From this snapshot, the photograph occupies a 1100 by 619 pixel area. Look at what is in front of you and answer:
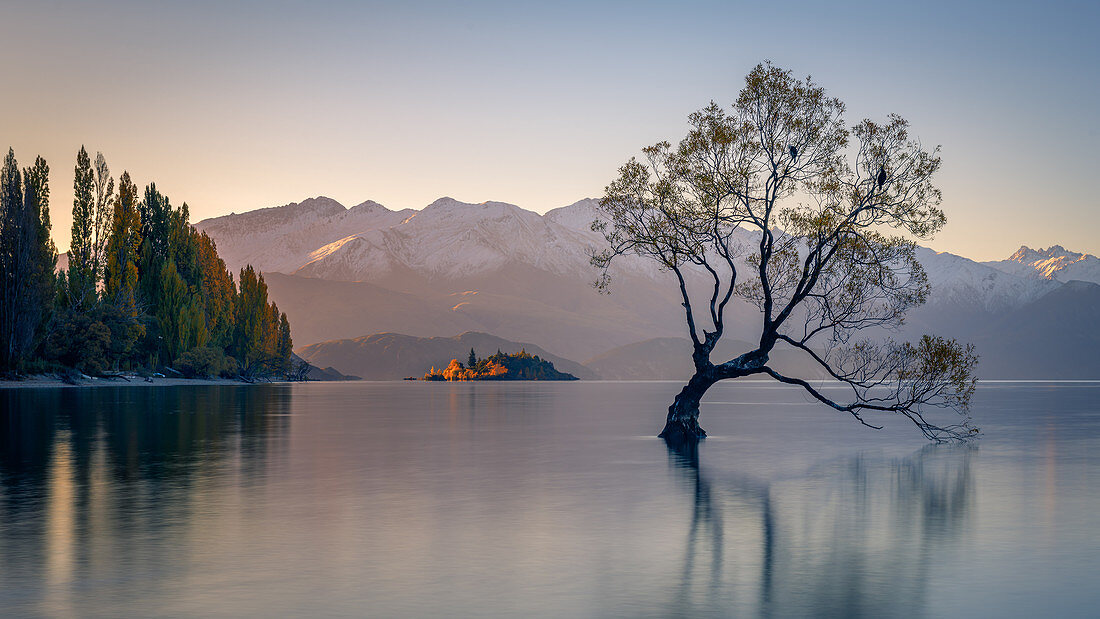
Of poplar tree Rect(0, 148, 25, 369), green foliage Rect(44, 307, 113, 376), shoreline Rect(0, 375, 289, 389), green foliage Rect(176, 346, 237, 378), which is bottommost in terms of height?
shoreline Rect(0, 375, 289, 389)

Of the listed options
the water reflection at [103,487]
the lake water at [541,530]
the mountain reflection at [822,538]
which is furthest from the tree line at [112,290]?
the mountain reflection at [822,538]

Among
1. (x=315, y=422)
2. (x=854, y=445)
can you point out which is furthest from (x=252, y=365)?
(x=854, y=445)

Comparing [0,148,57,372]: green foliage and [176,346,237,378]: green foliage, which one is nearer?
[0,148,57,372]: green foliage

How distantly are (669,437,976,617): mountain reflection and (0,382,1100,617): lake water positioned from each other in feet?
0.23

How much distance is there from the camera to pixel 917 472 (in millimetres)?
28219

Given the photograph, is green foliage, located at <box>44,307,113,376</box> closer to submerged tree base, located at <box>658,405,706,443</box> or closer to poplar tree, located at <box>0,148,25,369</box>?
poplar tree, located at <box>0,148,25,369</box>

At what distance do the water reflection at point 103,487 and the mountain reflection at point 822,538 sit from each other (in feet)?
27.1

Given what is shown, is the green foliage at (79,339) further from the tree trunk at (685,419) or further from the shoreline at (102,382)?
the tree trunk at (685,419)

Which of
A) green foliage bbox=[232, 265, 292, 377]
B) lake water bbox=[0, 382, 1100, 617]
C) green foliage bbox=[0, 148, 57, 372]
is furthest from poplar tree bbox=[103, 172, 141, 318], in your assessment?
lake water bbox=[0, 382, 1100, 617]

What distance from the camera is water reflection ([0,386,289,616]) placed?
13.7 metres

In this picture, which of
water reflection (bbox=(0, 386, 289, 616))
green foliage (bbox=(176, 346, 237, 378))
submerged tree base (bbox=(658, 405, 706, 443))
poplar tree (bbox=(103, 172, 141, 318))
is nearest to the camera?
water reflection (bbox=(0, 386, 289, 616))

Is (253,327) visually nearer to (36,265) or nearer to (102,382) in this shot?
(102,382)

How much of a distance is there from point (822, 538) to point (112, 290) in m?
116

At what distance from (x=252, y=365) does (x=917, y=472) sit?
496 feet
